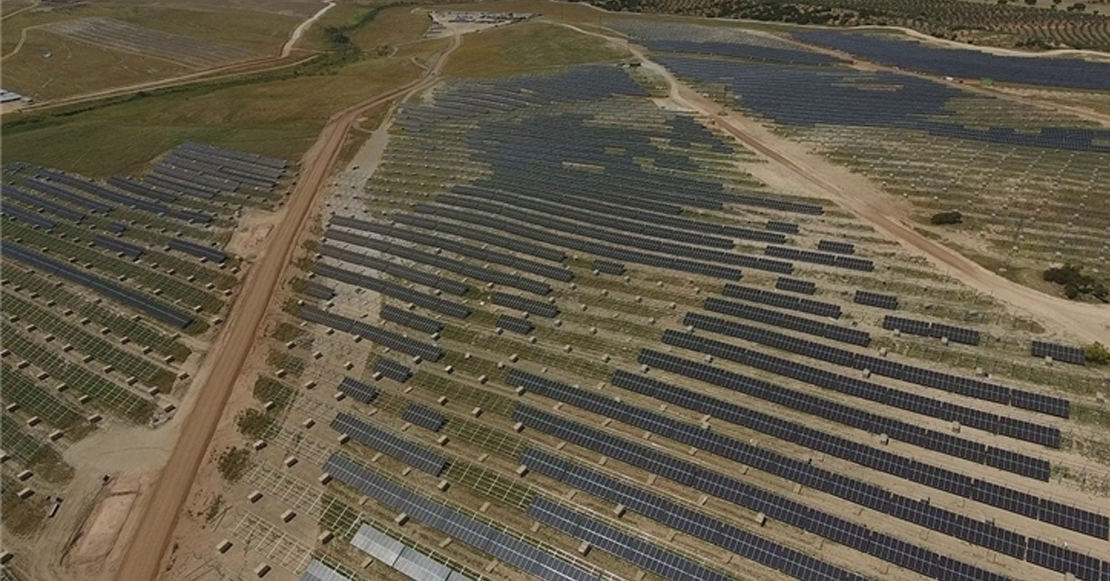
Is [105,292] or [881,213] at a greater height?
[881,213]

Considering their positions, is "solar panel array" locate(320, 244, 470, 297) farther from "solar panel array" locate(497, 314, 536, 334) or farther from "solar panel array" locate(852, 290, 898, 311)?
"solar panel array" locate(852, 290, 898, 311)

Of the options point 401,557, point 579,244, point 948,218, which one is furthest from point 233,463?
point 948,218

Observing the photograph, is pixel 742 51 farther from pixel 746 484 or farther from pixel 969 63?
pixel 746 484

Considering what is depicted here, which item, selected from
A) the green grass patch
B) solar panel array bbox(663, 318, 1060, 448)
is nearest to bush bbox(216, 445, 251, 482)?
solar panel array bbox(663, 318, 1060, 448)

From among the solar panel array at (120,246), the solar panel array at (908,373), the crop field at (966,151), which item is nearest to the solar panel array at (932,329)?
the solar panel array at (908,373)

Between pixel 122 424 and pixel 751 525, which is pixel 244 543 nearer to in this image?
pixel 122 424
